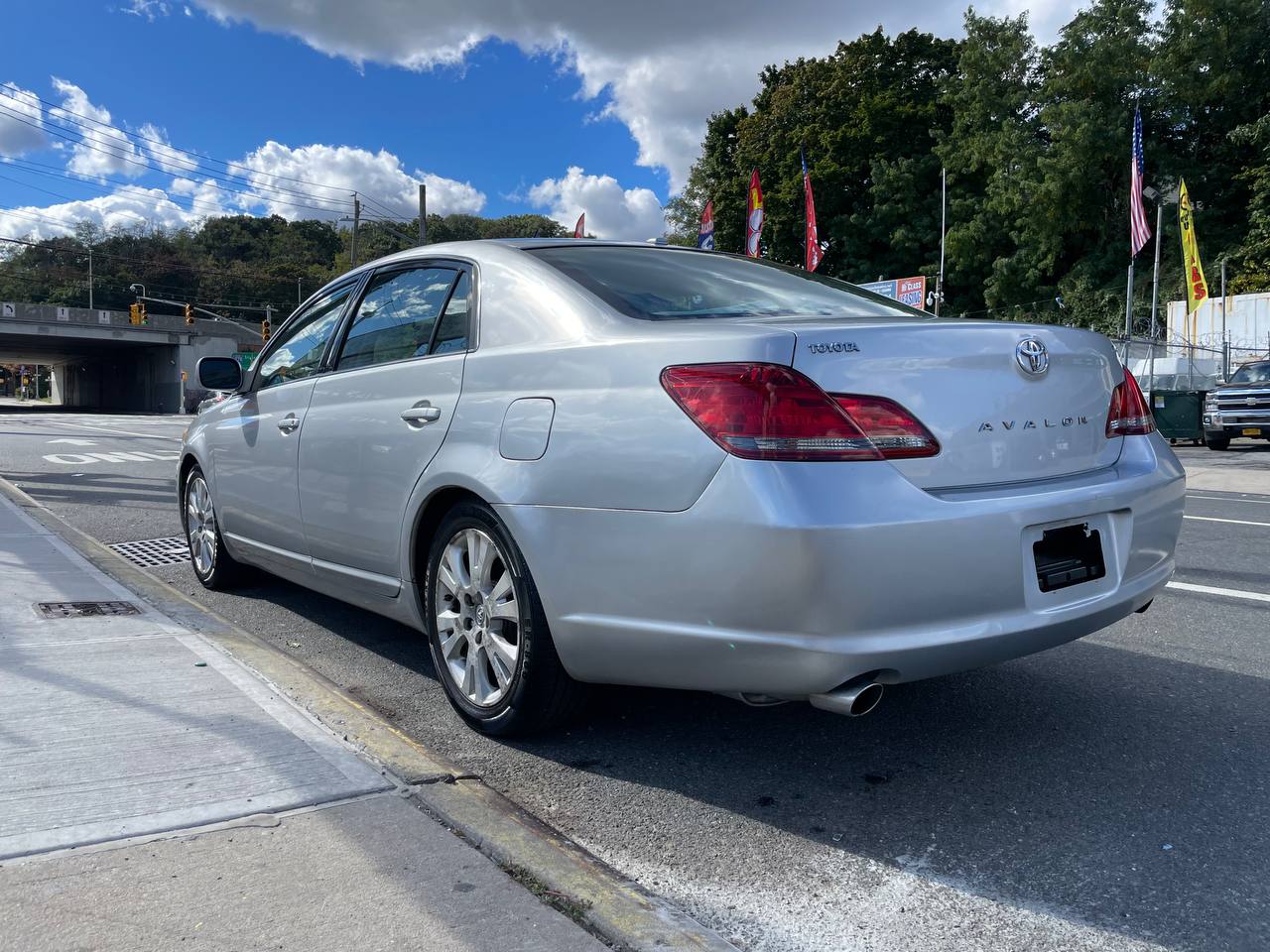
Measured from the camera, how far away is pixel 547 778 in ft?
9.54

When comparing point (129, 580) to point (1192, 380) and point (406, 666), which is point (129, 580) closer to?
point (406, 666)

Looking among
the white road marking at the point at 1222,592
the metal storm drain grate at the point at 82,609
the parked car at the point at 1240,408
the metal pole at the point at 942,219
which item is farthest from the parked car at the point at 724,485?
the metal pole at the point at 942,219

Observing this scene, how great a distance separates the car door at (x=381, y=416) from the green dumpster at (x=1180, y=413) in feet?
70.0

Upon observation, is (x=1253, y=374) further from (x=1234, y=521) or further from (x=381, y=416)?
(x=381, y=416)

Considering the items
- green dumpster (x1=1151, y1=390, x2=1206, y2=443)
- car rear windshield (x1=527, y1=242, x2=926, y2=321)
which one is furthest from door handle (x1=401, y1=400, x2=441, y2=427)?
green dumpster (x1=1151, y1=390, x2=1206, y2=443)

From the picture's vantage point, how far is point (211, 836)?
2.37m

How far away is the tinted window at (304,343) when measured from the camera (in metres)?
4.36

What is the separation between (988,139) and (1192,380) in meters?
24.0

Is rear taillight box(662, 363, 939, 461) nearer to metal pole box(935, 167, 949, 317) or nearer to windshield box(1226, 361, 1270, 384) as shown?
windshield box(1226, 361, 1270, 384)

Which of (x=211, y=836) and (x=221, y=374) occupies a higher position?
(x=221, y=374)

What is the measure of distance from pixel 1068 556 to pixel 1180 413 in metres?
21.9

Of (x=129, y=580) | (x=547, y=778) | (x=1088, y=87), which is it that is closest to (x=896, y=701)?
(x=547, y=778)

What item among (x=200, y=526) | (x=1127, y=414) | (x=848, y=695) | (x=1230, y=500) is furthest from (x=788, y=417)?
(x=1230, y=500)

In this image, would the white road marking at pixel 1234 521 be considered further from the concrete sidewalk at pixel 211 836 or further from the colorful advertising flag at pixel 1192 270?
the colorful advertising flag at pixel 1192 270
